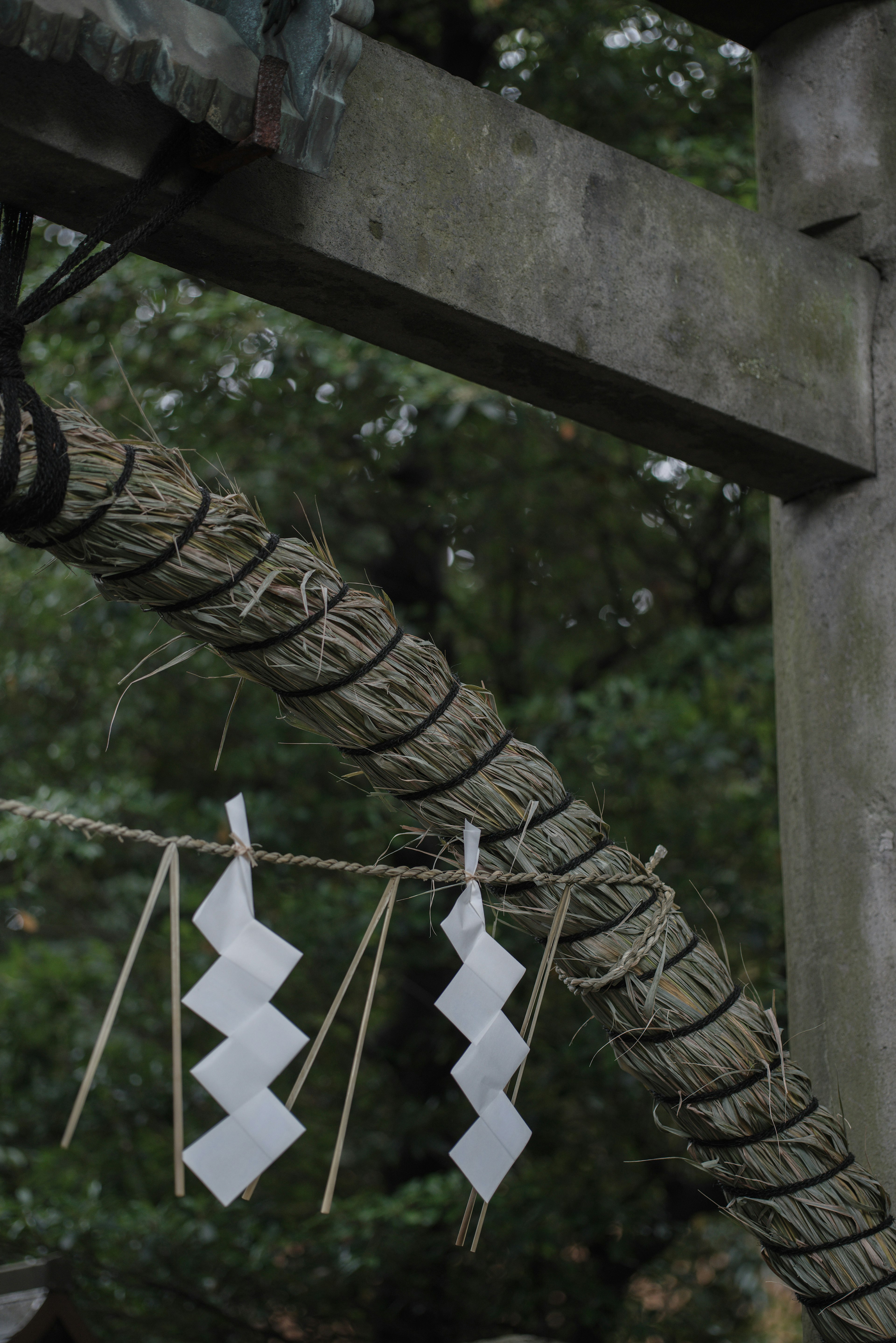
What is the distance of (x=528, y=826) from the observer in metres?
1.45

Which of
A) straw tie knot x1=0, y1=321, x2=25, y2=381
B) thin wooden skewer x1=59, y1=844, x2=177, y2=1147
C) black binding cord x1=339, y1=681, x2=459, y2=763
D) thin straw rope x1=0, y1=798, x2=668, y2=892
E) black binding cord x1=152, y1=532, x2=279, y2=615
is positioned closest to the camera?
thin wooden skewer x1=59, y1=844, x2=177, y2=1147

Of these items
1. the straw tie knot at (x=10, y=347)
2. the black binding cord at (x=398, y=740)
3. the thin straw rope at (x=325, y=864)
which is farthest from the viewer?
the black binding cord at (x=398, y=740)

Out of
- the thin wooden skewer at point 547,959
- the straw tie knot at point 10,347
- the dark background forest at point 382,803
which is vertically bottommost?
the dark background forest at point 382,803

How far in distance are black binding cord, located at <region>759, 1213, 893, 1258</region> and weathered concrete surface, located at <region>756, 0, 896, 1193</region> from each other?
8.0 inches

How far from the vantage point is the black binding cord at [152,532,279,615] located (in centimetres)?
127

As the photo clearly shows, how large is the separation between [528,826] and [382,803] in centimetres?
172

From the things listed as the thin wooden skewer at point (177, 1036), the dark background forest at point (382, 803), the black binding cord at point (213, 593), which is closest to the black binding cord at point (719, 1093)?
the thin wooden skewer at point (177, 1036)

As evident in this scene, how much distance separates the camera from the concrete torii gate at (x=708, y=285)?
1.39 meters

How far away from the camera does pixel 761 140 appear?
7.00 ft

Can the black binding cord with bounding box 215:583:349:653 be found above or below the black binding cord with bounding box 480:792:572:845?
above

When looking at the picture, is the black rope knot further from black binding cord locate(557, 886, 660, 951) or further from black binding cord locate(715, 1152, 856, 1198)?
black binding cord locate(715, 1152, 856, 1198)

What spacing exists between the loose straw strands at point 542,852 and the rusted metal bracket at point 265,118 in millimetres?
333

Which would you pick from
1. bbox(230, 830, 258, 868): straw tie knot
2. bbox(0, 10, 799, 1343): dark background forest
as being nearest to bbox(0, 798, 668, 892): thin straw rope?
bbox(230, 830, 258, 868): straw tie knot

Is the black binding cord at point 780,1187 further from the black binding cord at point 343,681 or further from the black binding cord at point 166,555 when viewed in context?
the black binding cord at point 166,555
